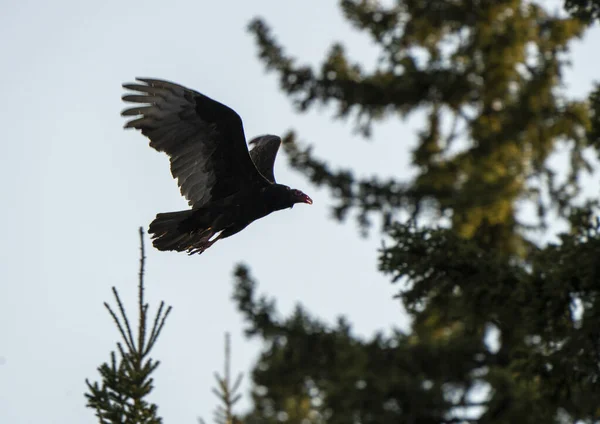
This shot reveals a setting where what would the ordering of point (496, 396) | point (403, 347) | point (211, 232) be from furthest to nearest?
point (403, 347) → point (496, 396) → point (211, 232)

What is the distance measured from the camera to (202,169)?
748cm

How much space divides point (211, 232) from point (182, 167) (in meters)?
0.52

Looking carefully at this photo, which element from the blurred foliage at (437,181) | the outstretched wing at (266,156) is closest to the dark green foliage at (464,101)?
the blurred foliage at (437,181)

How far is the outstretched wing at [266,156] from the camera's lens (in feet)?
27.3

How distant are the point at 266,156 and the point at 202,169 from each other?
39.6 inches

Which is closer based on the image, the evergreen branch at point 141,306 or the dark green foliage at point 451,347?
the evergreen branch at point 141,306

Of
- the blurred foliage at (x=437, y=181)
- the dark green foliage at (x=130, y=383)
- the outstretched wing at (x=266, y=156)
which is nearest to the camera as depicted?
the dark green foliage at (x=130, y=383)

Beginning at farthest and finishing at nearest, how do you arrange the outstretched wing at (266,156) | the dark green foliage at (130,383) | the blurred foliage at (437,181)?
1. the blurred foliage at (437,181)
2. the outstretched wing at (266,156)
3. the dark green foliage at (130,383)

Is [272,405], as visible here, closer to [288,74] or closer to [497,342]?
[497,342]

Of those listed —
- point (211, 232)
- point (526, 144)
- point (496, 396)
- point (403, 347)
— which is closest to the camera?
point (211, 232)

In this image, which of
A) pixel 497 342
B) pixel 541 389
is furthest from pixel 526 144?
pixel 541 389

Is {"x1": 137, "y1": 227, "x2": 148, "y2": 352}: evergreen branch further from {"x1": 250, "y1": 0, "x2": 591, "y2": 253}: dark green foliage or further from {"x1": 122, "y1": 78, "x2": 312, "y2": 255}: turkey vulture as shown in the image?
{"x1": 250, "y1": 0, "x2": 591, "y2": 253}: dark green foliage

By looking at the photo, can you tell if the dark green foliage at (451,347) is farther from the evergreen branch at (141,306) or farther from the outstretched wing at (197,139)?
the evergreen branch at (141,306)

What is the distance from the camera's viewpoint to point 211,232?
7.31 m
